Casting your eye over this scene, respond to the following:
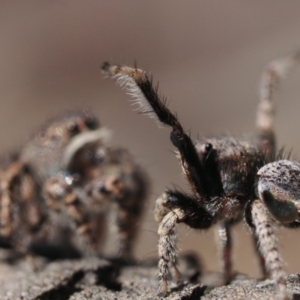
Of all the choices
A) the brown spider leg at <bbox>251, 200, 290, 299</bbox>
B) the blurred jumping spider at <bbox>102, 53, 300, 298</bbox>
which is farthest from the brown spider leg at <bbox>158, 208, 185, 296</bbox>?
the brown spider leg at <bbox>251, 200, 290, 299</bbox>

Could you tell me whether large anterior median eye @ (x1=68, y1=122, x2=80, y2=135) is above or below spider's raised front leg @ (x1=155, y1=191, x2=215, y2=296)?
above

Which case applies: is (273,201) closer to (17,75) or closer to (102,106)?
(102,106)

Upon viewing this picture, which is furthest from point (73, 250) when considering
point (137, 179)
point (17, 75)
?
point (17, 75)

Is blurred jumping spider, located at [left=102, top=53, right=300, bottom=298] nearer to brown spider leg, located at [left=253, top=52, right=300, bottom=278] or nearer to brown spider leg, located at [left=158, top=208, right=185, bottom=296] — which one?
brown spider leg, located at [left=158, top=208, right=185, bottom=296]

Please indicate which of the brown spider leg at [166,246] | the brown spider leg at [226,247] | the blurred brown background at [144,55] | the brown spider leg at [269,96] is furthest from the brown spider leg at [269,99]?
the blurred brown background at [144,55]

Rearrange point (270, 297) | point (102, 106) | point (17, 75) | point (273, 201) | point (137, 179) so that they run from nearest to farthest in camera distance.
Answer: point (270, 297) → point (273, 201) → point (137, 179) → point (102, 106) → point (17, 75)
